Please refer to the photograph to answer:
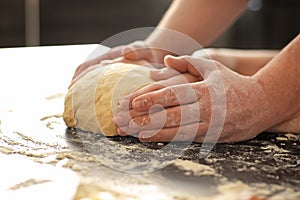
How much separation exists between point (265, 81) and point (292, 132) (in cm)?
12

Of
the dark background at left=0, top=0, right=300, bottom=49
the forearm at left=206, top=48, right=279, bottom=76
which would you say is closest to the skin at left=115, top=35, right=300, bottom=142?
the forearm at left=206, top=48, right=279, bottom=76

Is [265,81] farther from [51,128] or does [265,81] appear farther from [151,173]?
[51,128]

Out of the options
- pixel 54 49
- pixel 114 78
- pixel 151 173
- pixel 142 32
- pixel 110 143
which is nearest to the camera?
pixel 151 173

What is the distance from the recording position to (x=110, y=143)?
38.9 inches

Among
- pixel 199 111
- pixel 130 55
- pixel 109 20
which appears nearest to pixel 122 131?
pixel 199 111

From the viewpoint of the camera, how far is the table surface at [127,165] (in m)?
0.76

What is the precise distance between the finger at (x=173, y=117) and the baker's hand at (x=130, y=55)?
0.30 m

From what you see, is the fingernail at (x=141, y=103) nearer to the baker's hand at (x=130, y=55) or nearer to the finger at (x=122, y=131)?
the finger at (x=122, y=131)

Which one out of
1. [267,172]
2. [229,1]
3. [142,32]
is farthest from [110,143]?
[142,32]

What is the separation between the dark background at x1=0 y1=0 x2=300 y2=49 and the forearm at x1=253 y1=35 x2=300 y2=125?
6.82 ft

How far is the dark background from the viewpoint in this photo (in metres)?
2.98

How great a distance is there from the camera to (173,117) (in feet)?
3.17

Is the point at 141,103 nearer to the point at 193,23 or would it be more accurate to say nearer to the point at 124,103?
the point at 124,103

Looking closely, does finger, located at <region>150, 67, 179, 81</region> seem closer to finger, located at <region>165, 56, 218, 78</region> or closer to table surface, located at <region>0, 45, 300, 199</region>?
finger, located at <region>165, 56, 218, 78</region>
